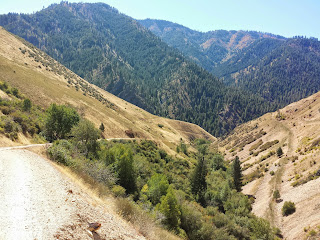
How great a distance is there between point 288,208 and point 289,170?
17590mm

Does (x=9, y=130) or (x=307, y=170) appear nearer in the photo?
(x=9, y=130)

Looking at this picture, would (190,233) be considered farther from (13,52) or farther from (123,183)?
(13,52)

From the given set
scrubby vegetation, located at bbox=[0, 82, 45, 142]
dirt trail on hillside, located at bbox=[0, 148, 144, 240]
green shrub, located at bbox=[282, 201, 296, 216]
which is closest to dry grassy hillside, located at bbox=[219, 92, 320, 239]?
green shrub, located at bbox=[282, 201, 296, 216]

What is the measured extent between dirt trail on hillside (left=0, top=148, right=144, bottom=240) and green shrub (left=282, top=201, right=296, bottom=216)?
33.6 metres

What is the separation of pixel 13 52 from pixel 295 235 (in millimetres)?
110061

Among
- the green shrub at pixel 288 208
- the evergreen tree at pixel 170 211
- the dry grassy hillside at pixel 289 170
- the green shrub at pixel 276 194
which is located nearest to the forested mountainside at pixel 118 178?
the evergreen tree at pixel 170 211

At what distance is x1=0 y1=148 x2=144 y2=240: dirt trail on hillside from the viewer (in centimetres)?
898

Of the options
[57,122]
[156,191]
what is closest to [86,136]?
[57,122]

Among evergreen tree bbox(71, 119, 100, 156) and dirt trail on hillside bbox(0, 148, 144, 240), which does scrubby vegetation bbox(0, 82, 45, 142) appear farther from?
dirt trail on hillside bbox(0, 148, 144, 240)

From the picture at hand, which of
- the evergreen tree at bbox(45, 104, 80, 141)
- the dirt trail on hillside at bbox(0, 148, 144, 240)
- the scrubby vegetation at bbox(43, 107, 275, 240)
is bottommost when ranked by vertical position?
the scrubby vegetation at bbox(43, 107, 275, 240)

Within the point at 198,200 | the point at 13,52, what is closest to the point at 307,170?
the point at 198,200

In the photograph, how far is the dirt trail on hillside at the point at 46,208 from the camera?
8.98 meters

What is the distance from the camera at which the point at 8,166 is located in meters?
15.0

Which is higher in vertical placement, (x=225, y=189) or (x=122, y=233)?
(x=122, y=233)
